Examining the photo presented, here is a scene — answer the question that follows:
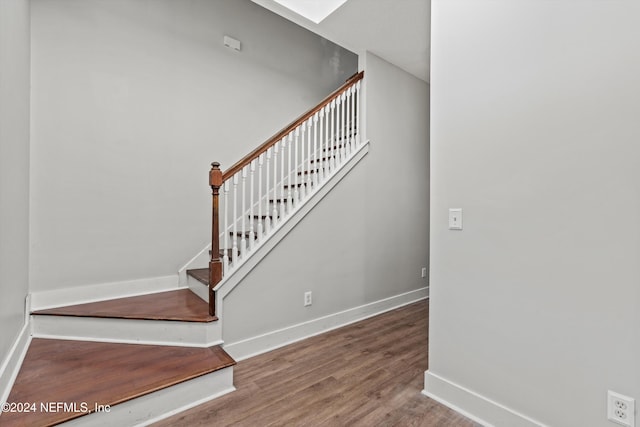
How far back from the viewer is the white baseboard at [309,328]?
→ 239cm

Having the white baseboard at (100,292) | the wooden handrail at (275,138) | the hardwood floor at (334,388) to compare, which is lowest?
the hardwood floor at (334,388)

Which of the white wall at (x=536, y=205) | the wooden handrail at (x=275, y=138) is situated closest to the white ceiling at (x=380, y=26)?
the wooden handrail at (x=275, y=138)

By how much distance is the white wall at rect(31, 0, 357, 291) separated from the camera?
2438mm

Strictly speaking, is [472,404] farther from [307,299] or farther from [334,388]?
[307,299]

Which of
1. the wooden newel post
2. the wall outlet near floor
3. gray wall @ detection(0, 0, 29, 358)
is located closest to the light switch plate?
the wall outlet near floor

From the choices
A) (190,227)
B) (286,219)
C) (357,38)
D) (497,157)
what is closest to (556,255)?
(497,157)

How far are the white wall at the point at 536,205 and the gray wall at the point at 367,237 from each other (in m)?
1.21

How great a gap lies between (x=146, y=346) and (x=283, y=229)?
4.38ft

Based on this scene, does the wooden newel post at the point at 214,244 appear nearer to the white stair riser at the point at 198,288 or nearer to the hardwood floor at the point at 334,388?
the white stair riser at the point at 198,288

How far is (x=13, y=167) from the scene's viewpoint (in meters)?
1.89

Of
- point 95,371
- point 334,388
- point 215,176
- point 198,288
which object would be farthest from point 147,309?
point 334,388

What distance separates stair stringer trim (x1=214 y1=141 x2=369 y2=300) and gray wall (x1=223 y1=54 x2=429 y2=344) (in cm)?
5

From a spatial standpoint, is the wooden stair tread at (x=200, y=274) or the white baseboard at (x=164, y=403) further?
the wooden stair tread at (x=200, y=274)

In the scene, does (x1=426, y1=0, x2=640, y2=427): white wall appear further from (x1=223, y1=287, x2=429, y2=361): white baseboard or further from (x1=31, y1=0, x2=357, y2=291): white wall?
(x1=31, y1=0, x2=357, y2=291): white wall
